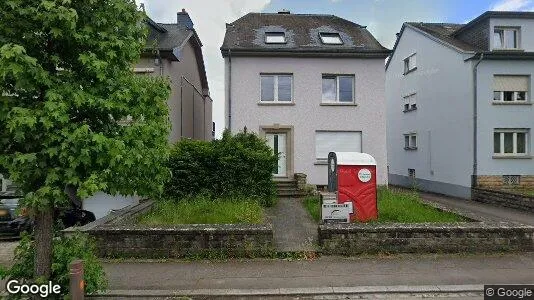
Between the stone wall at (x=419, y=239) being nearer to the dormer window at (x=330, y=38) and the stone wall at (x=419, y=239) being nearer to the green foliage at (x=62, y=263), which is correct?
the green foliage at (x=62, y=263)

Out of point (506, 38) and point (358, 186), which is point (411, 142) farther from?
point (358, 186)

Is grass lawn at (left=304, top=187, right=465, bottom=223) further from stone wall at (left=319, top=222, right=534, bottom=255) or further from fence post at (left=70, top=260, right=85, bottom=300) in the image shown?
fence post at (left=70, top=260, right=85, bottom=300)

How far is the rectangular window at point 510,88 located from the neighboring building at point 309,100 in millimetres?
5274

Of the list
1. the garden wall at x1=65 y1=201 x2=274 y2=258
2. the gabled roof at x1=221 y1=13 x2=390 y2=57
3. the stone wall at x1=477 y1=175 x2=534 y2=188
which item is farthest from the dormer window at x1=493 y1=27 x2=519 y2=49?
the garden wall at x1=65 y1=201 x2=274 y2=258

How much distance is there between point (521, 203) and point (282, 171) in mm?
9166

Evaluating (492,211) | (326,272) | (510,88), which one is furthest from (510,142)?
(326,272)

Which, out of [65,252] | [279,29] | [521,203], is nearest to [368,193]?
[65,252]

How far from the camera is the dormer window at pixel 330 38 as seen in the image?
17000 millimetres

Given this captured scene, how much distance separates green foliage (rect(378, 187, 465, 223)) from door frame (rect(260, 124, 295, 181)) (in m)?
5.77

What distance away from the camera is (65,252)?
479 cm

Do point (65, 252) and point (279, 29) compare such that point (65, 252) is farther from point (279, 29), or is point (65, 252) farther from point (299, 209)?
point (279, 29)

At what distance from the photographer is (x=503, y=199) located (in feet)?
45.6

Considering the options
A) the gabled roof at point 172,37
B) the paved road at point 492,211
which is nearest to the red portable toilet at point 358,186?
the paved road at point 492,211

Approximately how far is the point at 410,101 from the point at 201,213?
17385 millimetres
